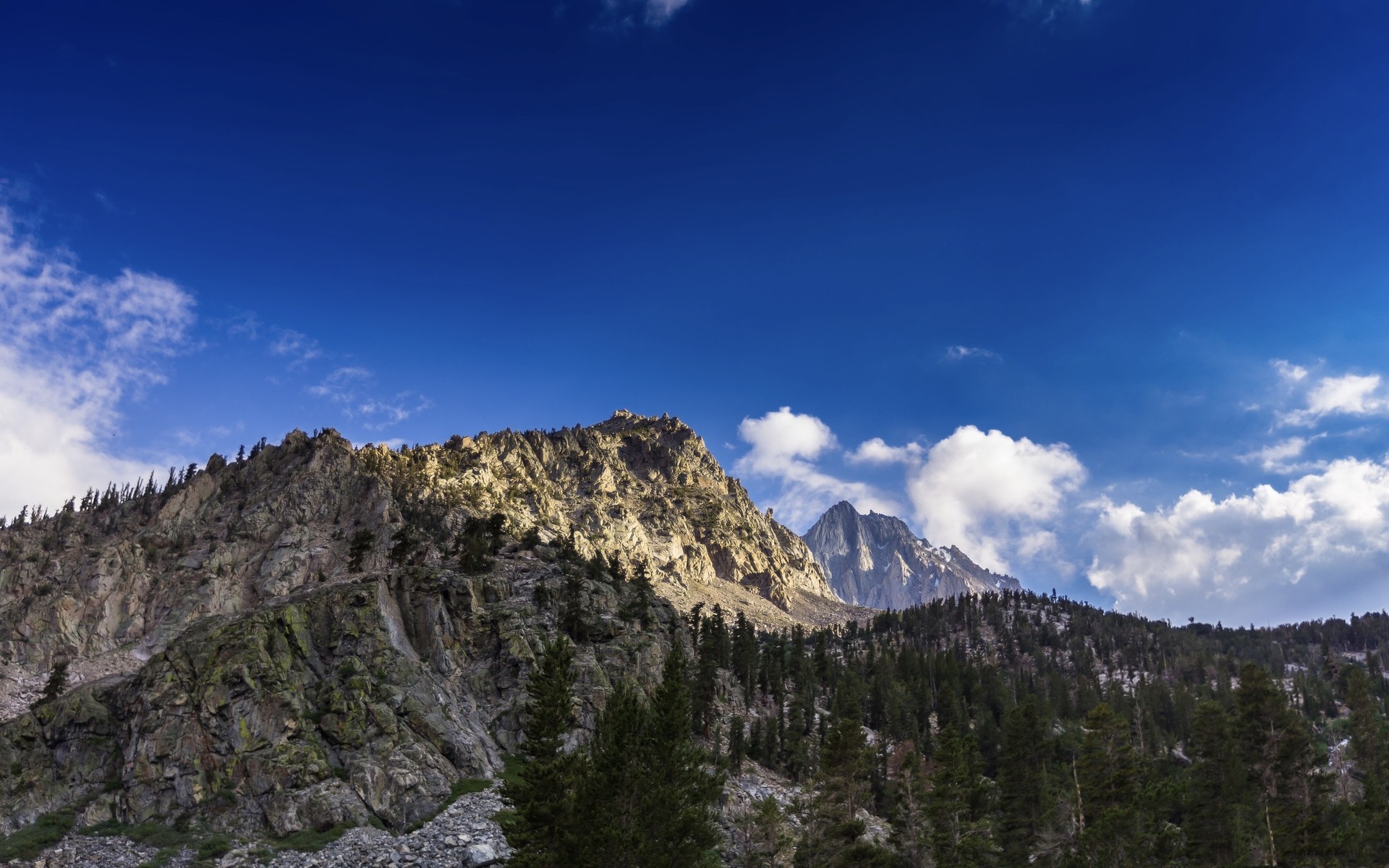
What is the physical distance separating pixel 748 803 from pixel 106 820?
5306cm

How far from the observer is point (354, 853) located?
163ft

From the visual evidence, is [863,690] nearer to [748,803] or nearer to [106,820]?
[748,803]

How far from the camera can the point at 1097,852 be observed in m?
49.4

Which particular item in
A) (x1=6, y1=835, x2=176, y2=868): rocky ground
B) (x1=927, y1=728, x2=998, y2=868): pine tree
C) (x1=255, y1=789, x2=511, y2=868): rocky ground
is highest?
(x1=927, y1=728, x2=998, y2=868): pine tree

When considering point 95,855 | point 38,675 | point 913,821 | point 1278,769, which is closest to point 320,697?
point 95,855

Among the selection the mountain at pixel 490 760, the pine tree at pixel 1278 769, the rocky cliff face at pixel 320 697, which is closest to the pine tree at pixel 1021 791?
the mountain at pixel 490 760

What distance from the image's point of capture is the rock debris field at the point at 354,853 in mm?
48000

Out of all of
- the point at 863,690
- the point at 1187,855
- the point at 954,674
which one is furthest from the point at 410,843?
the point at 954,674

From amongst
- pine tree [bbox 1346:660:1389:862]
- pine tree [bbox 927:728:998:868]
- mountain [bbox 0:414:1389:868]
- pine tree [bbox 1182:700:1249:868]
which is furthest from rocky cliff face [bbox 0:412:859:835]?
pine tree [bbox 1346:660:1389:862]

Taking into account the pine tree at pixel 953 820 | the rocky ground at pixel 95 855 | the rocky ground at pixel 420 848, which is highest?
the pine tree at pixel 953 820

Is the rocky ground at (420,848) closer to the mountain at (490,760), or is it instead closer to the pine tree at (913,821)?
the mountain at (490,760)

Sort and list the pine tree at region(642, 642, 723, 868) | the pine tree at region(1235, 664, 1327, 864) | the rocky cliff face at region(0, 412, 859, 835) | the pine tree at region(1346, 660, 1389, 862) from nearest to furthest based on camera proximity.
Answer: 1. the pine tree at region(642, 642, 723, 868)
2. the pine tree at region(1346, 660, 1389, 862)
3. the pine tree at region(1235, 664, 1327, 864)
4. the rocky cliff face at region(0, 412, 859, 835)

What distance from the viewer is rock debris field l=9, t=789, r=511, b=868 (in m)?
48.0

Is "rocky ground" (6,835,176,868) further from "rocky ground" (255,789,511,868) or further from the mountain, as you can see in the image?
"rocky ground" (255,789,511,868)
